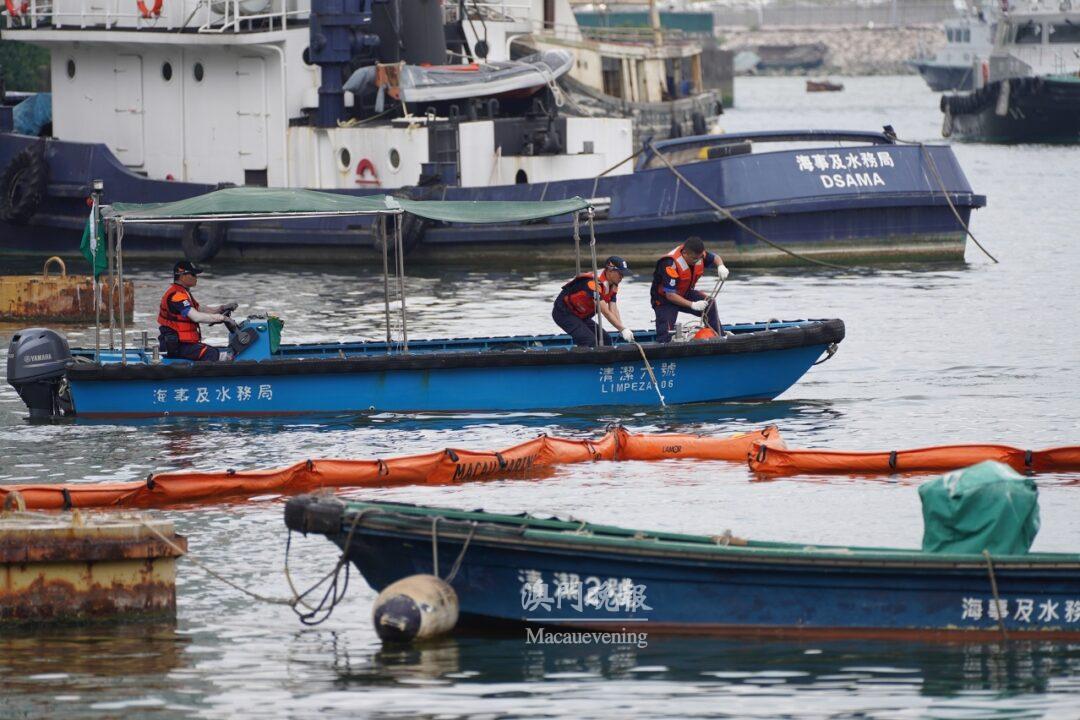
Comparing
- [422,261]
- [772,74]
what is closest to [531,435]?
[422,261]

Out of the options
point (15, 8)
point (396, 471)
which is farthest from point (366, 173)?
point (396, 471)

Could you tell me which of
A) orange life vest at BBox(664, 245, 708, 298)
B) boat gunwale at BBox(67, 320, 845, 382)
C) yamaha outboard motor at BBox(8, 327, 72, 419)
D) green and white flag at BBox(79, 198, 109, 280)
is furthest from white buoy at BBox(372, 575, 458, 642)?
green and white flag at BBox(79, 198, 109, 280)

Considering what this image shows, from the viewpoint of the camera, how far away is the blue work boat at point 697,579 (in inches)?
408

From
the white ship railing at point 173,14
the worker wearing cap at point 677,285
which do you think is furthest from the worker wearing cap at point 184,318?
the white ship railing at point 173,14

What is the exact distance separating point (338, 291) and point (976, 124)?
146 feet

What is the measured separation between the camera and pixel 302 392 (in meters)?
17.7

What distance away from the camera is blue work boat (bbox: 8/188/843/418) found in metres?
17.5

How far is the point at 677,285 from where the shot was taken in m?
17.9

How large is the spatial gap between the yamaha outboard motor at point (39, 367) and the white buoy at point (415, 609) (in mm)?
7988

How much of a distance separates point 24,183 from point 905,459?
65.6 ft

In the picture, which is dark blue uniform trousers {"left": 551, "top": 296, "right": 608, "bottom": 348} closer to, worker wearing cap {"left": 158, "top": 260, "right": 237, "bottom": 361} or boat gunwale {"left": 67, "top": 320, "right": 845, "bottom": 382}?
boat gunwale {"left": 67, "top": 320, "right": 845, "bottom": 382}

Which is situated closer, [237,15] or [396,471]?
[396,471]

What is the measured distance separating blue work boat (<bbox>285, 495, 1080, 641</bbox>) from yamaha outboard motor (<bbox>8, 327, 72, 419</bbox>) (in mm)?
7646

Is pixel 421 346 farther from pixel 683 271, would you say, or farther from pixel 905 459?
pixel 905 459
